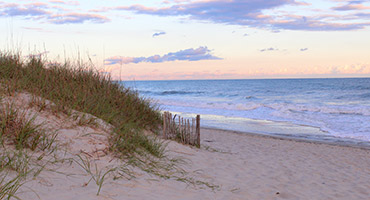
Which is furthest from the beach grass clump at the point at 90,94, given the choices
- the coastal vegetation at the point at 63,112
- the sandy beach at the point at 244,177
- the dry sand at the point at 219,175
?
the sandy beach at the point at 244,177

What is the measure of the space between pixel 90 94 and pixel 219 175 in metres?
3.91

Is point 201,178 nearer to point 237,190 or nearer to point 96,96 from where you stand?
point 237,190

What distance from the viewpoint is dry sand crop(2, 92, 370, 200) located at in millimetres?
3830

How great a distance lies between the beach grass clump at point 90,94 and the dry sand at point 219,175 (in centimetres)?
58

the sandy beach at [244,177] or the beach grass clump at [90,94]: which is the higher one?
the beach grass clump at [90,94]

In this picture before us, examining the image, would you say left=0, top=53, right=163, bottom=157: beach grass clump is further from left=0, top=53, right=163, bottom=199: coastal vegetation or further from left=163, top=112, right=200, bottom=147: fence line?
left=163, top=112, right=200, bottom=147: fence line

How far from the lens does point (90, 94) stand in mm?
7770

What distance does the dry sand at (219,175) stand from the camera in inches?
151

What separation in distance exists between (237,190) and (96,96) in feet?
14.7

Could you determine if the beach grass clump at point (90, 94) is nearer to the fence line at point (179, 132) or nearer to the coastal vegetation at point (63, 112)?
the coastal vegetation at point (63, 112)

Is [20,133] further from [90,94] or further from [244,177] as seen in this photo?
[244,177]

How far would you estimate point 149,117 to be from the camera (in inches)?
372

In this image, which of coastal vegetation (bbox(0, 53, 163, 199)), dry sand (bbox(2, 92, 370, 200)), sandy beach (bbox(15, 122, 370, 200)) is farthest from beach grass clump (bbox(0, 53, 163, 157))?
sandy beach (bbox(15, 122, 370, 200))

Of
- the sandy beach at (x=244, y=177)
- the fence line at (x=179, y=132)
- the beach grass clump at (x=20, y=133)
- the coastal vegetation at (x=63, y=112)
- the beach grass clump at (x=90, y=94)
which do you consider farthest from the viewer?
the fence line at (x=179, y=132)
